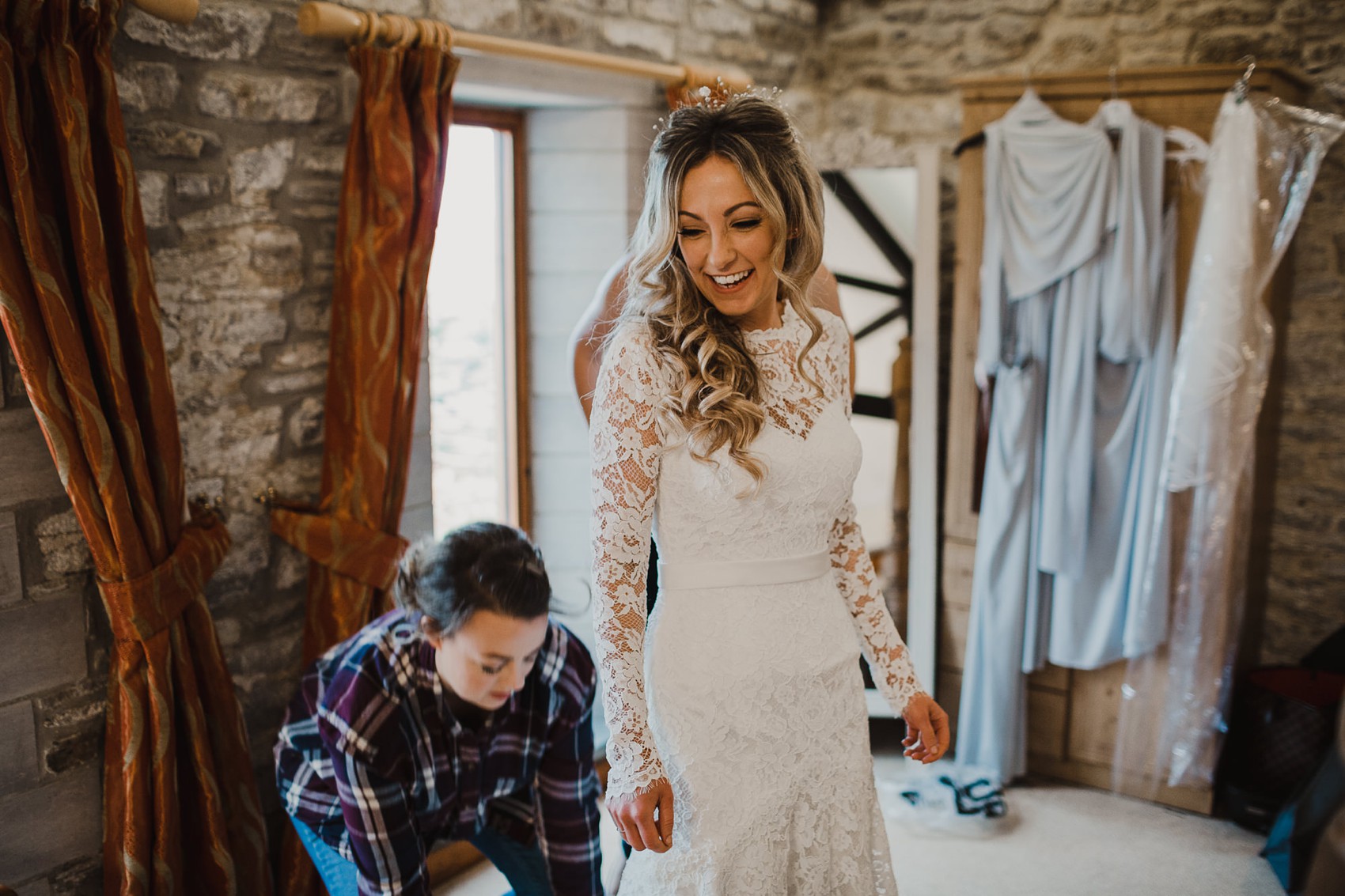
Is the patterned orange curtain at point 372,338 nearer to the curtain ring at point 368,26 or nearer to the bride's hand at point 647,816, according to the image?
the curtain ring at point 368,26

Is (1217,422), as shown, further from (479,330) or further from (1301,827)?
(479,330)

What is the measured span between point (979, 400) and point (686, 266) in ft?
6.25

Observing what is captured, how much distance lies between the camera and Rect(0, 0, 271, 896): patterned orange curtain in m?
1.70

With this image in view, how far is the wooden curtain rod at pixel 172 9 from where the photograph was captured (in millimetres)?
1782

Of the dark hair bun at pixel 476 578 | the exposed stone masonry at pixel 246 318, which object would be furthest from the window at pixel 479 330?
the dark hair bun at pixel 476 578

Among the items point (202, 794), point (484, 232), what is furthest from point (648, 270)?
point (484, 232)

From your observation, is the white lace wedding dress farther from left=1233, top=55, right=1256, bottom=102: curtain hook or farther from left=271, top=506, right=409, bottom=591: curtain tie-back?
left=1233, top=55, right=1256, bottom=102: curtain hook

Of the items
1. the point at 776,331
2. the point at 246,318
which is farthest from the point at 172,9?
the point at 776,331

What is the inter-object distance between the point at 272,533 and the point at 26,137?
88 cm

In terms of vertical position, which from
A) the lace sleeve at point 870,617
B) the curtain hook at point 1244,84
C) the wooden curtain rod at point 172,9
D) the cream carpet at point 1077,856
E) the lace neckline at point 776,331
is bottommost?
the cream carpet at point 1077,856

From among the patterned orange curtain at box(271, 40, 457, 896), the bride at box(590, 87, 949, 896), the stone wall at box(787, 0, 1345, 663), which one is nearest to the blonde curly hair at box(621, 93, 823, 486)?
the bride at box(590, 87, 949, 896)

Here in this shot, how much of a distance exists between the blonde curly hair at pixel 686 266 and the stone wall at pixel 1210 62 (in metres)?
2.13

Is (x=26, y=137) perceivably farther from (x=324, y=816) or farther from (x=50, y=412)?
(x=324, y=816)

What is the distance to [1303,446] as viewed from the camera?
3.35 meters
